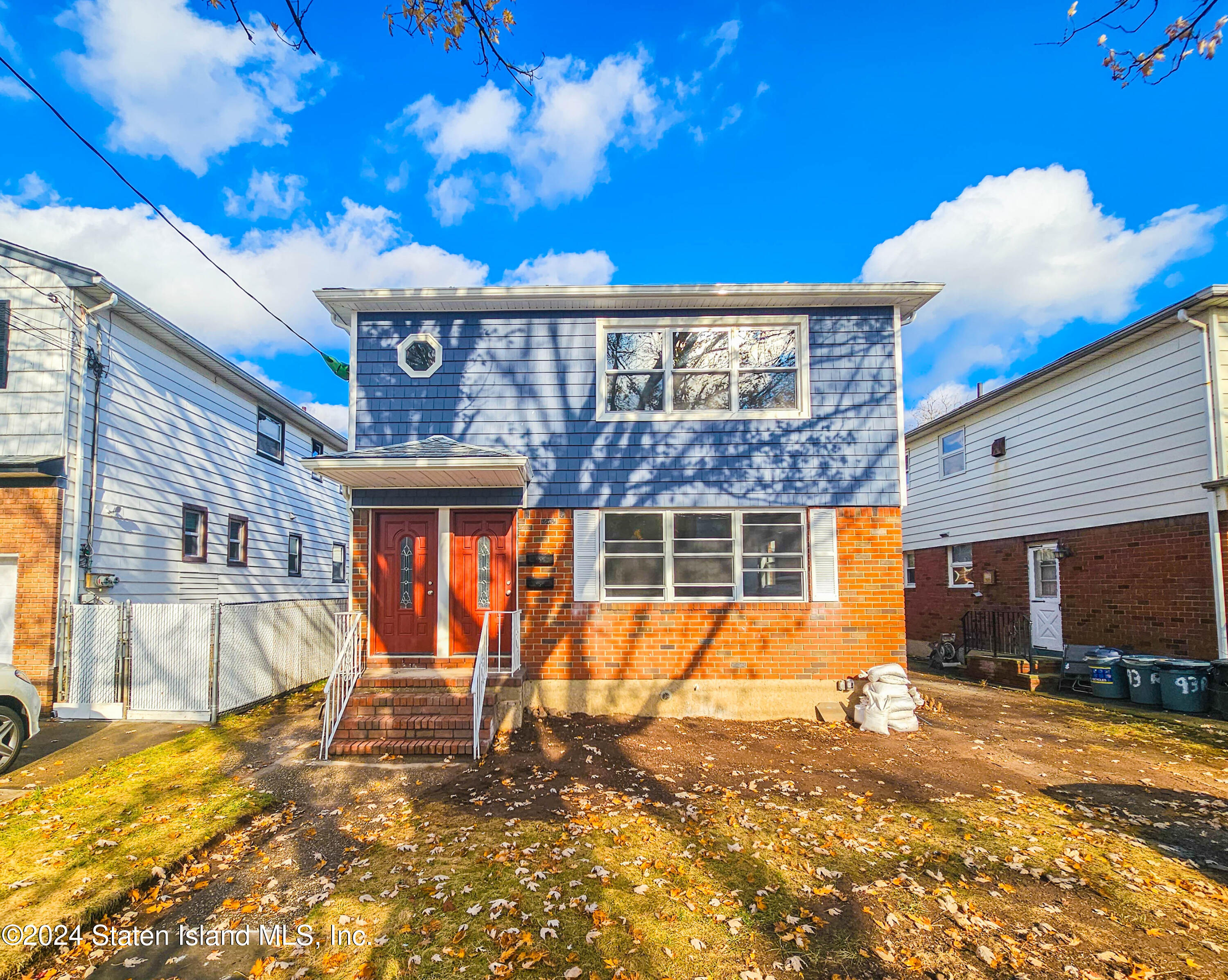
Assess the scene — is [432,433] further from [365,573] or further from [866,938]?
[866,938]

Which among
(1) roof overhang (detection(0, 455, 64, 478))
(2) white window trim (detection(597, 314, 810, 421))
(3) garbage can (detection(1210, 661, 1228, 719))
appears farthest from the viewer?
(2) white window trim (detection(597, 314, 810, 421))

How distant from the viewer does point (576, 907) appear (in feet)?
12.6

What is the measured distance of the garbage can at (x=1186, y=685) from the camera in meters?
9.02

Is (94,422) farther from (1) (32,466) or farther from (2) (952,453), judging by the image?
(2) (952,453)

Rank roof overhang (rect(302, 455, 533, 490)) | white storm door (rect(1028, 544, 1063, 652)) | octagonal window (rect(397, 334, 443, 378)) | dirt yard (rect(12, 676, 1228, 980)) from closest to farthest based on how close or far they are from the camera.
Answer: dirt yard (rect(12, 676, 1228, 980)) < roof overhang (rect(302, 455, 533, 490)) < octagonal window (rect(397, 334, 443, 378)) < white storm door (rect(1028, 544, 1063, 652))

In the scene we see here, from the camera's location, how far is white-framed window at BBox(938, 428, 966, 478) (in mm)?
15672

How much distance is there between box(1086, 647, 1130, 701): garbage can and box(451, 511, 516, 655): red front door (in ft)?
32.3

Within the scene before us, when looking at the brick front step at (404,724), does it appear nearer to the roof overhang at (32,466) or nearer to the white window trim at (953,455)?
the roof overhang at (32,466)

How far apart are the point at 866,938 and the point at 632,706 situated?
5.20 meters

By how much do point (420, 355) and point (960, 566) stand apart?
45.6 ft

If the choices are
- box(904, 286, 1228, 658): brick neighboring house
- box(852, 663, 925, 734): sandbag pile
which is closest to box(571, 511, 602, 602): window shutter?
box(852, 663, 925, 734): sandbag pile

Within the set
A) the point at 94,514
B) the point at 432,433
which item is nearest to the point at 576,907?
the point at 432,433

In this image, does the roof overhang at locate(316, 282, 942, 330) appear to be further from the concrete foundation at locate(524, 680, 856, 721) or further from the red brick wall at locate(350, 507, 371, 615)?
the concrete foundation at locate(524, 680, 856, 721)

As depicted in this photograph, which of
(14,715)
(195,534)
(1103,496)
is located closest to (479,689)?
(14,715)
